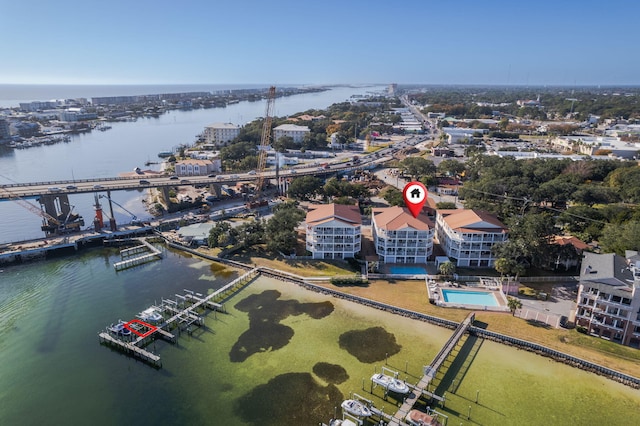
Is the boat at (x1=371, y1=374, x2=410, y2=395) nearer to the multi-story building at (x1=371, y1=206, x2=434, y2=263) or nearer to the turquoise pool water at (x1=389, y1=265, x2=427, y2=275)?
the turquoise pool water at (x1=389, y1=265, x2=427, y2=275)

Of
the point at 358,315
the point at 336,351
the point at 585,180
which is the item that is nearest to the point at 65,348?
the point at 336,351

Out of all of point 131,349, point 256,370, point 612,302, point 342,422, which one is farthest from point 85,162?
point 612,302

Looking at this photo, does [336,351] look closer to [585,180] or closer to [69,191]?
[69,191]

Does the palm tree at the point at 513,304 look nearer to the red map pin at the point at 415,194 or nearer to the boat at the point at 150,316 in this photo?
the red map pin at the point at 415,194

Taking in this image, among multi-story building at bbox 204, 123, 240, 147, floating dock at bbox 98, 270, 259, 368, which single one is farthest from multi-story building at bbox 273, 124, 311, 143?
floating dock at bbox 98, 270, 259, 368

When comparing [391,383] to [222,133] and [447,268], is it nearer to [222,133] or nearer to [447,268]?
[447,268]

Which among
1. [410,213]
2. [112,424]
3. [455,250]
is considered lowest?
[112,424]
